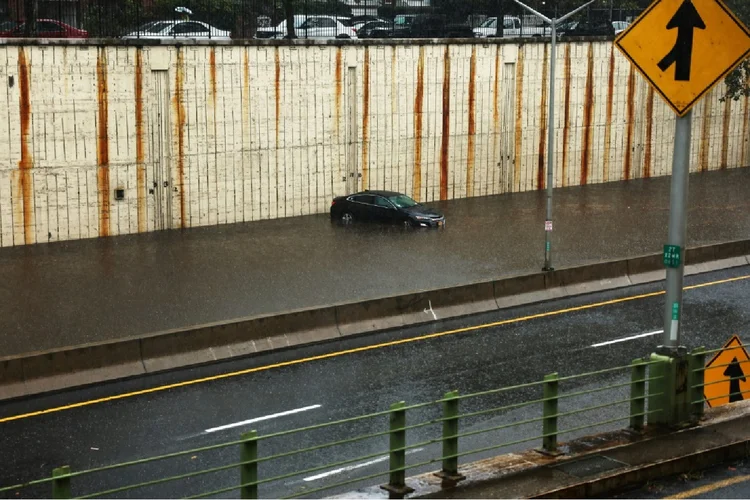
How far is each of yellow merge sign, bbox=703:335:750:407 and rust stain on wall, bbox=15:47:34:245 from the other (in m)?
21.8

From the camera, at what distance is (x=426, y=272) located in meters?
28.9

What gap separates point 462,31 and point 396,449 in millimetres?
32664

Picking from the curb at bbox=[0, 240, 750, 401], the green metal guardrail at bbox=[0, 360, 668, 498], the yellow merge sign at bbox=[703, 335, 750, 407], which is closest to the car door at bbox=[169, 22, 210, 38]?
the curb at bbox=[0, 240, 750, 401]

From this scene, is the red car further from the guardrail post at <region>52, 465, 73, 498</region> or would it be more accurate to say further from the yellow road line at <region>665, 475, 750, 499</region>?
the yellow road line at <region>665, 475, 750, 499</region>

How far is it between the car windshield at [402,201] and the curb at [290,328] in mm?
8897

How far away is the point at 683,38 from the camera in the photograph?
45.1 ft

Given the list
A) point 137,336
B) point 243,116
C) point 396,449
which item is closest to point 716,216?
point 243,116

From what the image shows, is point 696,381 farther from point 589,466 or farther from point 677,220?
point 589,466

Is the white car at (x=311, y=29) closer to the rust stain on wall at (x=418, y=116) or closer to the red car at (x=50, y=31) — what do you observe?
the rust stain on wall at (x=418, y=116)

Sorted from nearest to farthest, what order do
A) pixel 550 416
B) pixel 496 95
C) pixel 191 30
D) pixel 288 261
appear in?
pixel 550 416 → pixel 288 261 → pixel 191 30 → pixel 496 95

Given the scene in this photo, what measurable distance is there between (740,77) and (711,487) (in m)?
39.5

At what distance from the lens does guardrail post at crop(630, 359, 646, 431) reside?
1416cm

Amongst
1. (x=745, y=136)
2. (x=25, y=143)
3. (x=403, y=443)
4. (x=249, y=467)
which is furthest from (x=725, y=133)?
(x=249, y=467)

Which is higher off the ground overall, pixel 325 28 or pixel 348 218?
pixel 325 28
